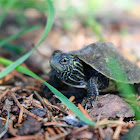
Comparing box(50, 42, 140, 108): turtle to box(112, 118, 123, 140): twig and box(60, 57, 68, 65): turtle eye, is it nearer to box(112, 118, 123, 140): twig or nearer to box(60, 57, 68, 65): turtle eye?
box(60, 57, 68, 65): turtle eye

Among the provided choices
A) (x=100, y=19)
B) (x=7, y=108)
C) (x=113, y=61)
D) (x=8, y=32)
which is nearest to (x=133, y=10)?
(x=100, y=19)

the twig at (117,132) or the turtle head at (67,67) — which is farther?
the turtle head at (67,67)

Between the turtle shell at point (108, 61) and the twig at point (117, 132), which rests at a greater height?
the turtle shell at point (108, 61)

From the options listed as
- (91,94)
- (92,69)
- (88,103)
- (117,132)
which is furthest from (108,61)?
(117,132)

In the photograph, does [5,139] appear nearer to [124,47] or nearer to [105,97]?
[105,97]

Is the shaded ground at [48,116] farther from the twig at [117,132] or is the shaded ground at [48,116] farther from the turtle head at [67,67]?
the turtle head at [67,67]

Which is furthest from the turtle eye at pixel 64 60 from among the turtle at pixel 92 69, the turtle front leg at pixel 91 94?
the turtle front leg at pixel 91 94

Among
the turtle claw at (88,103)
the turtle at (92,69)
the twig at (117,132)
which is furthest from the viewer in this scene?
the turtle at (92,69)

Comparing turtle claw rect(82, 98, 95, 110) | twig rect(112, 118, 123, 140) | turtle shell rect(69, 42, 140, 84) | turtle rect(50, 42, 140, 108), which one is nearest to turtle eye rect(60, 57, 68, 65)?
turtle rect(50, 42, 140, 108)
